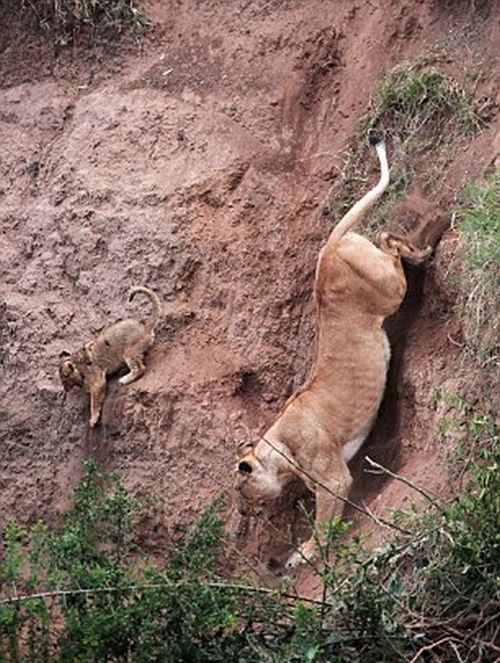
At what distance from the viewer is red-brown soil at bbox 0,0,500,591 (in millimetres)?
11258

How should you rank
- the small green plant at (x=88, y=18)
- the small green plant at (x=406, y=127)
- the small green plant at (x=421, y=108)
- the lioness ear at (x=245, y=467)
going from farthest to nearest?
the small green plant at (x=88, y=18) → the small green plant at (x=421, y=108) → the small green plant at (x=406, y=127) → the lioness ear at (x=245, y=467)

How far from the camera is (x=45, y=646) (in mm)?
9281

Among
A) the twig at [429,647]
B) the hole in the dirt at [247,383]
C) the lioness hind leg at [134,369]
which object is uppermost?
the twig at [429,647]

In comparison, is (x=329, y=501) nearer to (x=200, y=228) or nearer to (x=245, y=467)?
(x=245, y=467)

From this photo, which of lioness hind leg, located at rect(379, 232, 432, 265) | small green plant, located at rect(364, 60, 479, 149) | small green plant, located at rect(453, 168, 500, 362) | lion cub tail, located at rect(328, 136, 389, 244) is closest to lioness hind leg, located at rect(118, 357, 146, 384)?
lion cub tail, located at rect(328, 136, 389, 244)

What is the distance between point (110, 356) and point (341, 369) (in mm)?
1732

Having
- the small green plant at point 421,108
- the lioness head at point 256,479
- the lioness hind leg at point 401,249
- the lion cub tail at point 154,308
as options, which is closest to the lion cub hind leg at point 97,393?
the lion cub tail at point 154,308

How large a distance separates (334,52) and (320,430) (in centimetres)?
296

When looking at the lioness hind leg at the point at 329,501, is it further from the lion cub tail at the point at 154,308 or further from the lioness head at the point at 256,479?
the lion cub tail at the point at 154,308

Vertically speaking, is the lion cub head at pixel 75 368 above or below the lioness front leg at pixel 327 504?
below

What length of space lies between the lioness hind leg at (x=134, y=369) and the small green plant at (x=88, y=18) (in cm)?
266

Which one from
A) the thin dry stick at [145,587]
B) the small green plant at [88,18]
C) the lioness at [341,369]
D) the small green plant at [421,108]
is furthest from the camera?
the small green plant at [88,18]

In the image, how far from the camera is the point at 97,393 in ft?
38.5

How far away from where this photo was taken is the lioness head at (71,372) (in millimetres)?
11781
